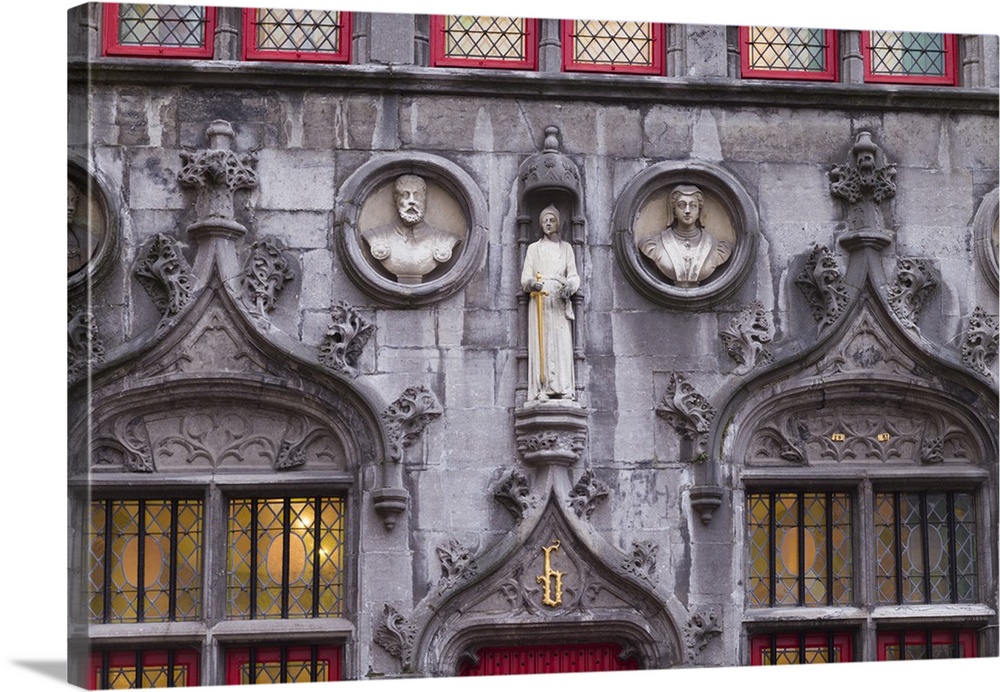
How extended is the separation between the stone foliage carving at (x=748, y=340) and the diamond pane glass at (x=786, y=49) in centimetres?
189

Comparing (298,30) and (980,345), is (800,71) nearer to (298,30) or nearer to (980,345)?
(980,345)

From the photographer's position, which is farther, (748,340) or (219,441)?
(748,340)

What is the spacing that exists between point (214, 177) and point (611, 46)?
10.2 feet

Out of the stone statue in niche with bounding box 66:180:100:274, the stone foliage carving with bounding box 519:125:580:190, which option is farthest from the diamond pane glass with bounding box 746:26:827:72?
the stone statue in niche with bounding box 66:180:100:274

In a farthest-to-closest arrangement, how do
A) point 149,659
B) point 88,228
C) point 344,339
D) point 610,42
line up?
point 610,42, point 344,339, point 149,659, point 88,228

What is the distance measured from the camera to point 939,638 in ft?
52.5

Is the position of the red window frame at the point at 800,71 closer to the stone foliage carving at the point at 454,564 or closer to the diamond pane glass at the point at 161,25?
the diamond pane glass at the point at 161,25

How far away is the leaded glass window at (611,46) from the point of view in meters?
15.6

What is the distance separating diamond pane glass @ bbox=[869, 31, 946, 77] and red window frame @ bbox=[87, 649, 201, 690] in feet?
22.3

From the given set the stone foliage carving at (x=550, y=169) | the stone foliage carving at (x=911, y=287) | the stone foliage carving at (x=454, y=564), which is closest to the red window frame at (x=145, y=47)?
the stone foliage carving at (x=550, y=169)

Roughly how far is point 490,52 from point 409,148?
36.9 inches

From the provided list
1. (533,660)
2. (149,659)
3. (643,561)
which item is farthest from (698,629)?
(149,659)

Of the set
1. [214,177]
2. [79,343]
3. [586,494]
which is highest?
[214,177]

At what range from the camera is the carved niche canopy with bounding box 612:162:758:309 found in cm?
1559
